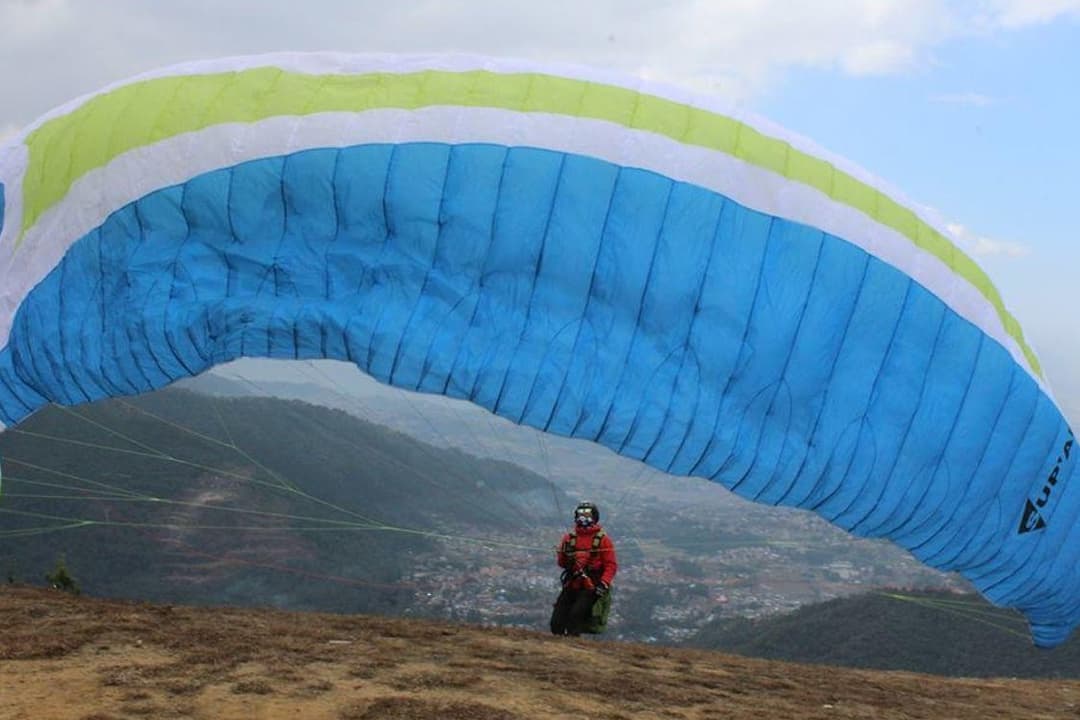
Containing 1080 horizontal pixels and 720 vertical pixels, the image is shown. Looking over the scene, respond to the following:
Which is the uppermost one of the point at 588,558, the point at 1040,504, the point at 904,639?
the point at 1040,504

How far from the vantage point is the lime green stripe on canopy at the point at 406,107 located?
810cm

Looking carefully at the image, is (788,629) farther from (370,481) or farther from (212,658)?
(370,481)

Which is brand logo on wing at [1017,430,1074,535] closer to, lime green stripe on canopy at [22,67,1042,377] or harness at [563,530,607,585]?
lime green stripe on canopy at [22,67,1042,377]

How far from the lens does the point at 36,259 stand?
8.28 metres

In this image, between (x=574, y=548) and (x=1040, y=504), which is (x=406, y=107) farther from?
(x=1040, y=504)

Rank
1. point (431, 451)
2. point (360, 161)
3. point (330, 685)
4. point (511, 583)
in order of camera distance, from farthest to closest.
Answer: point (431, 451) < point (511, 583) < point (360, 161) < point (330, 685)

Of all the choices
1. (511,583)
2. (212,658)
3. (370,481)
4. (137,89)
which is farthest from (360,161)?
(370,481)

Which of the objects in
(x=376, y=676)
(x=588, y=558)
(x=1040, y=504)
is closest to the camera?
(x=376, y=676)

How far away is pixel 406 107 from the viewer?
8.03 meters

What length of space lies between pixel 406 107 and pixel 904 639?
49893mm

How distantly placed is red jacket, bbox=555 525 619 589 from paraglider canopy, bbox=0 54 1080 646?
6.61 ft

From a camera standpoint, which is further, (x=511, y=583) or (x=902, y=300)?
(x=511, y=583)

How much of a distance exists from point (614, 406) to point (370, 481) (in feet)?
351

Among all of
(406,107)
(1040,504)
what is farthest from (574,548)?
(406,107)
